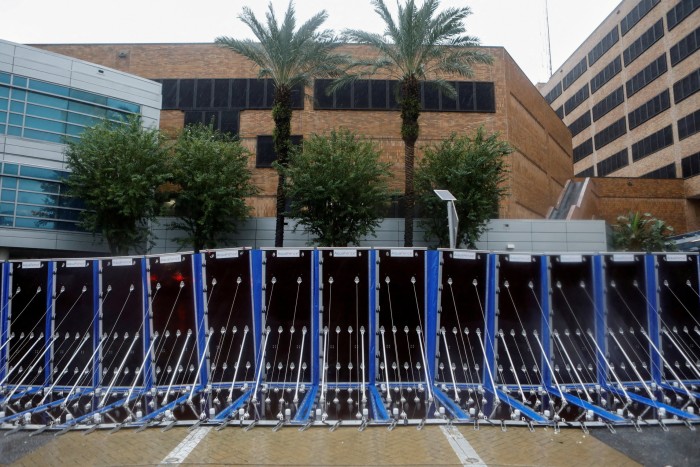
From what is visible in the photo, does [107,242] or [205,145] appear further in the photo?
[107,242]

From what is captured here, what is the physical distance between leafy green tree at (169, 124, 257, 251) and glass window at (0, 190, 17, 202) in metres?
6.17

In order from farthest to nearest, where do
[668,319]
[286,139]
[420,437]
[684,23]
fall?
[684,23]
[286,139]
[668,319]
[420,437]

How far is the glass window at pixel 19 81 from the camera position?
21172 millimetres

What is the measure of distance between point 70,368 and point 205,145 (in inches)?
508

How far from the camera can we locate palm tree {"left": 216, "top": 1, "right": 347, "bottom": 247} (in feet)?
70.4

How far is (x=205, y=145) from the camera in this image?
21000mm

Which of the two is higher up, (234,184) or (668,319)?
(234,184)

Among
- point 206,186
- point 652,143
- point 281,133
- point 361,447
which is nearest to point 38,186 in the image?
point 206,186

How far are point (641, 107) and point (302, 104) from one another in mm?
33212

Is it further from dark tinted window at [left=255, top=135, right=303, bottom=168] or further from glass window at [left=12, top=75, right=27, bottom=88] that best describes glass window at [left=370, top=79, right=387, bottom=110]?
glass window at [left=12, top=75, right=27, bottom=88]

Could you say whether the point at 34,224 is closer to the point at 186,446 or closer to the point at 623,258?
the point at 186,446

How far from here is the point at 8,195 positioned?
68.2ft

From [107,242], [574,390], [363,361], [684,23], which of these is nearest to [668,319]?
[574,390]

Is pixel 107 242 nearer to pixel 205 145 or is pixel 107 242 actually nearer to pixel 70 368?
pixel 205 145
